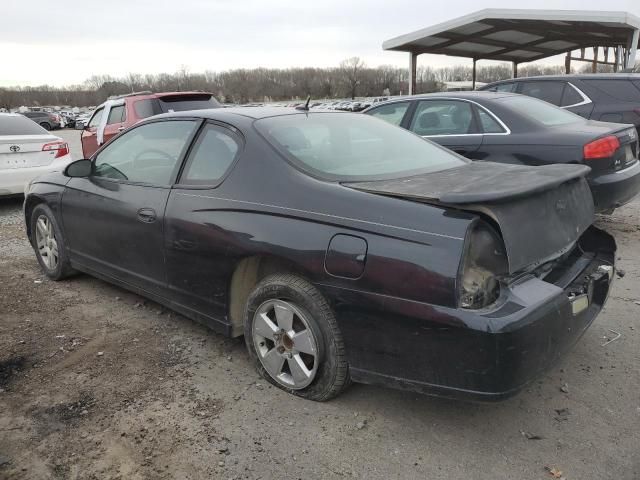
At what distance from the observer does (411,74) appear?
20.6m

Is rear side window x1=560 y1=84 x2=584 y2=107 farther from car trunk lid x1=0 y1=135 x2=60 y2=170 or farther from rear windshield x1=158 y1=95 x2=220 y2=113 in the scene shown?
car trunk lid x1=0 y1=135 x2=60 y2=170

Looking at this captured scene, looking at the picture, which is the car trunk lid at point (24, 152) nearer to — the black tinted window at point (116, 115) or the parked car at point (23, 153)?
the parked car at point (23, 153)

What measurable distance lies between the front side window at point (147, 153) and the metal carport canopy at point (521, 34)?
15.1 m

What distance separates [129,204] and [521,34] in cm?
1935

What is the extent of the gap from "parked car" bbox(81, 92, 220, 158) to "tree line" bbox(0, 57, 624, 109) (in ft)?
240

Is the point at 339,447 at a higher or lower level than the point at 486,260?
lower

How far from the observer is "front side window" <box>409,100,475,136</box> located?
234 inches

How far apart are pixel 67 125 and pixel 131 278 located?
48.9 meters

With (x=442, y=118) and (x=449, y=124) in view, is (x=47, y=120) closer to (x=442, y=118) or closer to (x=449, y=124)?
(x=442, y=118)

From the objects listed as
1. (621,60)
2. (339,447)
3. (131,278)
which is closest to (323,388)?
(339,447)

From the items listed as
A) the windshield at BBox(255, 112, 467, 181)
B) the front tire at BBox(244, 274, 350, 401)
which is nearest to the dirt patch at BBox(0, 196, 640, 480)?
the front tire at BBox(244, 274, 350, 401)

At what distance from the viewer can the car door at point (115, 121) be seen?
31.8ft

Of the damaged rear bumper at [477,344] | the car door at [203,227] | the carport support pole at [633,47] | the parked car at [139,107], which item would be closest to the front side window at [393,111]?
the parked car at [139,107]

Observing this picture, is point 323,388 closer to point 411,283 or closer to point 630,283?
point 411,283
